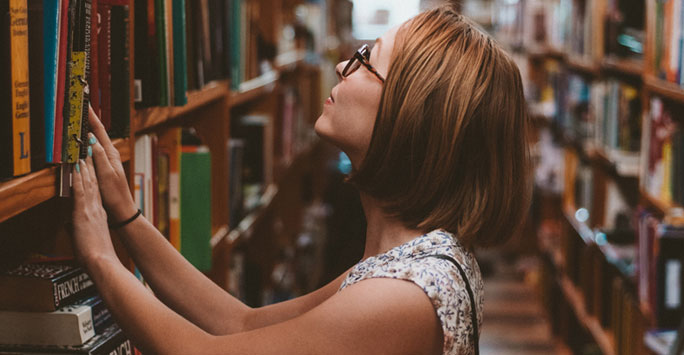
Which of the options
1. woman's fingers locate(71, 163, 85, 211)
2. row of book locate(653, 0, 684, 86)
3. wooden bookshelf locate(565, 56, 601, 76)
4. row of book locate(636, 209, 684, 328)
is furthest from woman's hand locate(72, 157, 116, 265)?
wooden bookshelf locate(565, 56, 601, 76)

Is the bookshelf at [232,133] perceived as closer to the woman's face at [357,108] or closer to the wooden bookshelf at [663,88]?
the woman's face at [357,108]

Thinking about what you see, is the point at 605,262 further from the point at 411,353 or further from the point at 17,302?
the point at 17,302

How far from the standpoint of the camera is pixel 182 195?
1.76 meters

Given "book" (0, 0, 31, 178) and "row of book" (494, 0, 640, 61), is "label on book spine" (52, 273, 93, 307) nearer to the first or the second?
"book" (0, 0, 31, 178)

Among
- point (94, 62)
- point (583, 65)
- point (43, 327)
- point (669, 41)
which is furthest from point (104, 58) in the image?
point (583, 65)

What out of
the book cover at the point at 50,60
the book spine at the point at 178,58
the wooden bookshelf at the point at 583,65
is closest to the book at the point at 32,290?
the book cover at the point at 50,60

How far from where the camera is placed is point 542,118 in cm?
564

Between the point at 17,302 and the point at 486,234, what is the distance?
2.25 ft

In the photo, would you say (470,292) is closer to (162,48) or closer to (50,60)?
(50,60)

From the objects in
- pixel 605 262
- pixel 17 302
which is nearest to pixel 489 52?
pixel 17 302

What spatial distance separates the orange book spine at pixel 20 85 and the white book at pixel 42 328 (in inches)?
9.6

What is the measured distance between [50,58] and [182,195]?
0.85 meters

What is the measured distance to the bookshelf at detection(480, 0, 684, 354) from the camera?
256cm

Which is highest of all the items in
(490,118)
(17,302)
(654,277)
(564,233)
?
(490,118)
